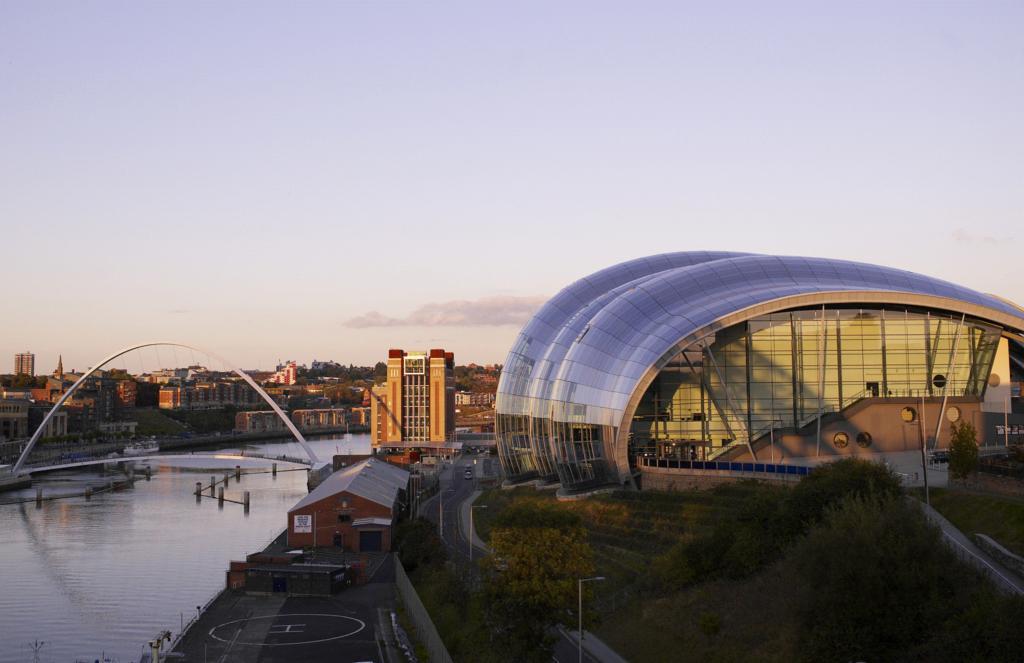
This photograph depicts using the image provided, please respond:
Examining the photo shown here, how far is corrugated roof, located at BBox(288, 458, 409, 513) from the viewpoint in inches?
2825

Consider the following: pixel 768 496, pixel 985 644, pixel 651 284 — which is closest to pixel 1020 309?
pixel 651 284

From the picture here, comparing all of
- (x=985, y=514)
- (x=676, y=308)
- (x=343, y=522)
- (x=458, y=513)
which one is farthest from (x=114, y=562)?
(x=985, y=514)

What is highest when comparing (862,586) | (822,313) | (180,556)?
(822,313)

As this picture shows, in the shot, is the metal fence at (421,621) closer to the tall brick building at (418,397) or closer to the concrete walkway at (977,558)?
the concrete walkway at (977,558)

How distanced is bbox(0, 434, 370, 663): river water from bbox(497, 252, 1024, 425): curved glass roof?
21.9 m

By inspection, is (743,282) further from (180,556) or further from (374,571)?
(180,556)

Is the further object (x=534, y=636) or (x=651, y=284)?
(x=651, y=284)

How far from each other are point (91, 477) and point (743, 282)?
100m

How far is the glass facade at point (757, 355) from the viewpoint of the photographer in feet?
191

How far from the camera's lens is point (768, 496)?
4031cm

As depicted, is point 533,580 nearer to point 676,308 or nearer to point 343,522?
point 676,308

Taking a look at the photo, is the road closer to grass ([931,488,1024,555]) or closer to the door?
the door

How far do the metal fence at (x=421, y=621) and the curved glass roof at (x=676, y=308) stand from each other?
43.7 feet

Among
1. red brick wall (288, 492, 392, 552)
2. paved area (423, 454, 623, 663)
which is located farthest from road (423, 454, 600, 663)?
red brick wall (288, 492, 392, 552)
